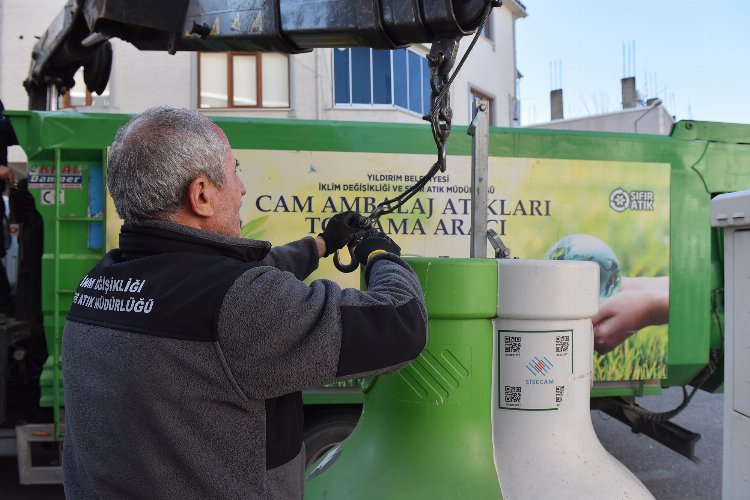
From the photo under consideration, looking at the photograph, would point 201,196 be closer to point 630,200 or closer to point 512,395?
point 512,395

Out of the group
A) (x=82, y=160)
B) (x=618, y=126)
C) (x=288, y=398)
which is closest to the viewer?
(x=288, y=398)

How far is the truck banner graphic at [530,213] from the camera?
3.96 m

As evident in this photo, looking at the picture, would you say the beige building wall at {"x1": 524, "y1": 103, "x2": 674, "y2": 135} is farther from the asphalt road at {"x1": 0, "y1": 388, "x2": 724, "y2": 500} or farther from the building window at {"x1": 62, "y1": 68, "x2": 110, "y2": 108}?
the asphalt road at {"x1": 0, "y1": 388, "x2": 724, "y2": 500}

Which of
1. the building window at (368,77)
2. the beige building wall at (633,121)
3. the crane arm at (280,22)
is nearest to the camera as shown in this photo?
the crane arm at (280,22)

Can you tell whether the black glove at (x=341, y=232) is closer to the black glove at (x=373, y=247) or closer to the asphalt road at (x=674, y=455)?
the black glove at (x=373, y=247)

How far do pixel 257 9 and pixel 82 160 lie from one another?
71.5 inches

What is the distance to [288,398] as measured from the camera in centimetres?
138

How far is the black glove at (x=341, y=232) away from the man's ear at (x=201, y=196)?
2.60 ft

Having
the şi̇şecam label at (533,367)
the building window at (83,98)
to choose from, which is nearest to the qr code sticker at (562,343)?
the şi̇şecam label at (533,367)

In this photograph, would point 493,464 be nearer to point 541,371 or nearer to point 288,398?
point 541,371

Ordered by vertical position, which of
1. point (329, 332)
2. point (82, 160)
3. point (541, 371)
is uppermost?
point (82, 160)

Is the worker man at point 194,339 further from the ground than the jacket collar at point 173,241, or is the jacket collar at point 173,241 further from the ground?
the jacket collar at point 173,241

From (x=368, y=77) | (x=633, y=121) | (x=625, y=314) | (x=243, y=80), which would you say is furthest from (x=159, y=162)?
(x=633, y=121)

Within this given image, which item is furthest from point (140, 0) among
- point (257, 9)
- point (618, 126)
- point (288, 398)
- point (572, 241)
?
point (618, 126)
